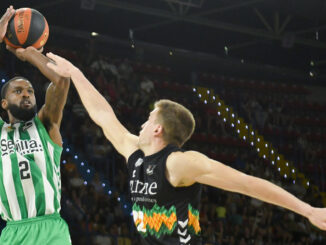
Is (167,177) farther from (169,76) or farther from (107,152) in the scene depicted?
(169,76)

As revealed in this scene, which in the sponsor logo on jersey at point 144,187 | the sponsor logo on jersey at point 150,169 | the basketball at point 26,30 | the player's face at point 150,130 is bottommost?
the sponsor logo on jersey at point 144,187

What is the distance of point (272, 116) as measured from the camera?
18.2 m

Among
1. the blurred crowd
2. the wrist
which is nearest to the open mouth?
the wrist

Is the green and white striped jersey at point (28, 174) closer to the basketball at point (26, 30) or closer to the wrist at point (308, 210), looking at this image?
the basketball at point (26, 30)

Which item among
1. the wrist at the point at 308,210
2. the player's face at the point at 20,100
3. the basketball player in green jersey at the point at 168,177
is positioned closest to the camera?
the wrist at the point at 308,210

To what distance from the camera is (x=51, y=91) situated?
4.95m

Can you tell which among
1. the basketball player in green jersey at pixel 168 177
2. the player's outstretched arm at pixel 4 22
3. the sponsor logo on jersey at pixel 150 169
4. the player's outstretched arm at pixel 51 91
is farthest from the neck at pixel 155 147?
the player's outstretched arm at pixel 4 22

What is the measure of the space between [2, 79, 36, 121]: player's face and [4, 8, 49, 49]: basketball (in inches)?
12.6

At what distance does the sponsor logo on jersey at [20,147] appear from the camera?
16.3 ft

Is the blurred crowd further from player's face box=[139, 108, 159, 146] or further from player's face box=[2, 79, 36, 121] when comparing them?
player's face box=[139, 108, 159, 146]

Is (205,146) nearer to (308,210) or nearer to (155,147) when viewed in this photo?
(155,147)

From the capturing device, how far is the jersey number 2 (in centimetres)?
488

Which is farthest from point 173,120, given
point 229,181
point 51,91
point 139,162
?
point 51,91

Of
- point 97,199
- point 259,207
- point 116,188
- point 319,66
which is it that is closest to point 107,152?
point 116,188
